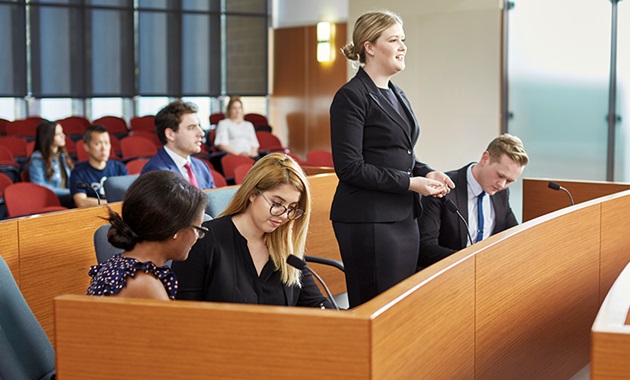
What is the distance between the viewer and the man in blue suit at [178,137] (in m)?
4.61

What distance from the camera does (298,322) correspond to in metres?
1.82

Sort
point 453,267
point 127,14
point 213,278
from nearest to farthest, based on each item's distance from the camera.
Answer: point 453,267, point 213,278, point 127,14

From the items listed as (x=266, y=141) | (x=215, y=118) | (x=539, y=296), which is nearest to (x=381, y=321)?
(x=539, y=296)

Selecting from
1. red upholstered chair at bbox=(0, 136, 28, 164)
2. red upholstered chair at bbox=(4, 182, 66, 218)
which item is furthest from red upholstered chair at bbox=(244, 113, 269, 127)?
red upholstered chair at bbox=(4, 182, 66, 218)

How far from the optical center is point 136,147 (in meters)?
9.84

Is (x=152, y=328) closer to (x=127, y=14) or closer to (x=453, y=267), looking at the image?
(x=453, y=267)

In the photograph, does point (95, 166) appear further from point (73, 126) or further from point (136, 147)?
point (73, 126)

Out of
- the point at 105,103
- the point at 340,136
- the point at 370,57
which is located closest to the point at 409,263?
the point at 340,136

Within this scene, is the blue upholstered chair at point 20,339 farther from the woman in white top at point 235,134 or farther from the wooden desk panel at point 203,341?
the woman in white top at point 235,134

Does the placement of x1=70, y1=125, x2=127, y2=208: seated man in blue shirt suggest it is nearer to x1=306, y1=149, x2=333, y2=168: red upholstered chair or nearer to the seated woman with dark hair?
the seated woman with dark hair

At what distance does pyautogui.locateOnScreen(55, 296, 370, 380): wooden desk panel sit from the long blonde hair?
85 centimetres

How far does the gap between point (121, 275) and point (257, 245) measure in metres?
0.54

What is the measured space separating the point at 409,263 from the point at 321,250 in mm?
2052

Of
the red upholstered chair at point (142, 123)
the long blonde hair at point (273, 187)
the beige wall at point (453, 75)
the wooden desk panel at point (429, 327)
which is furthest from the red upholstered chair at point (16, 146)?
the wooden desk panel at point (429, 327)
